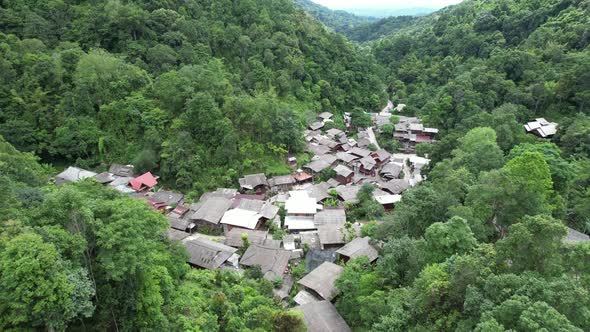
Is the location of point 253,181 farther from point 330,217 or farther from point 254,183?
point 330,217

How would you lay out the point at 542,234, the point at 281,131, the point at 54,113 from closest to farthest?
the point at 542,234 → the point at 54,113 → the point at 281,131

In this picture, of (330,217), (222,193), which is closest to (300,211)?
(330,217)

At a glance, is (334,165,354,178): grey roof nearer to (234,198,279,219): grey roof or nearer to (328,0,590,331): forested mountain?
(328,0,590,331): forested mountain

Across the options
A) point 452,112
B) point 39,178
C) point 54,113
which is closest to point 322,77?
point 452,112

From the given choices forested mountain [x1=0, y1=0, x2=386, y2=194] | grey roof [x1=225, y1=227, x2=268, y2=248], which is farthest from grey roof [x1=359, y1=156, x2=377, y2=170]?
grey roof [x1=225, y1=227, x2=268, y2=248]

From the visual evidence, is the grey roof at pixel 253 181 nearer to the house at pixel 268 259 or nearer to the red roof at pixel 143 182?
the red roof at pixel 143 182

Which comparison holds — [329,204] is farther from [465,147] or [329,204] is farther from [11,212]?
[11,212]
